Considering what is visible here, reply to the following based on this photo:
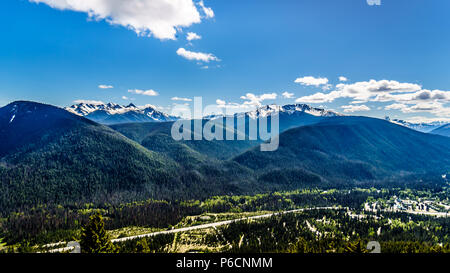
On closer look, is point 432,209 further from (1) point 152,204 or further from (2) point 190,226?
(1) point 152,204

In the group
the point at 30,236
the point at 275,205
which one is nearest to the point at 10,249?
the point at 30,236

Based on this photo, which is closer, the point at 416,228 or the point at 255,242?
the point at 255,242
